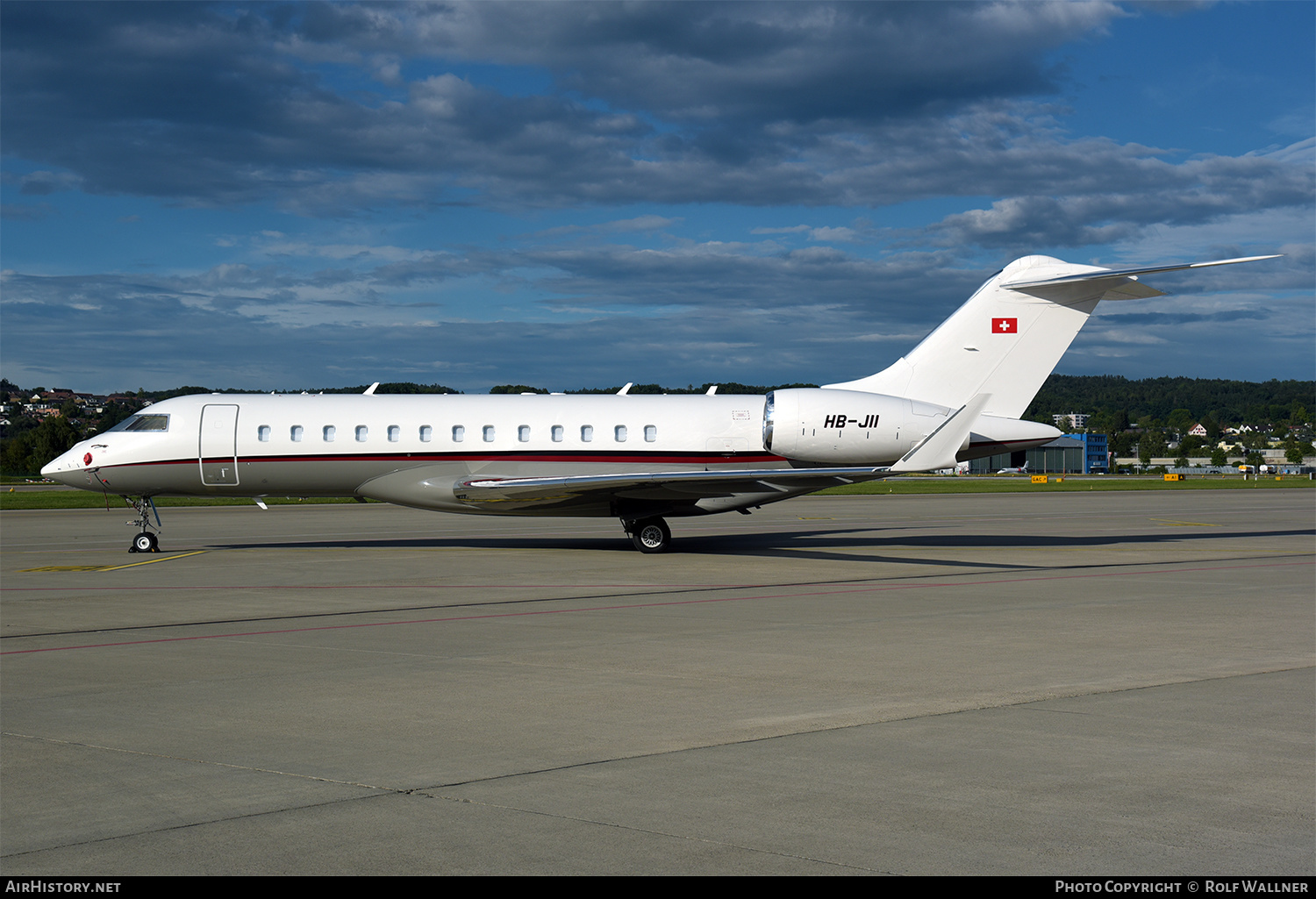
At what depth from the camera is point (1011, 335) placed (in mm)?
23094

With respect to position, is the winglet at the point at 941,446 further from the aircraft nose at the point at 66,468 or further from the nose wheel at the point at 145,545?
the aircraft nose at the point at 66,468

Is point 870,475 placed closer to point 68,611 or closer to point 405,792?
point 68,611

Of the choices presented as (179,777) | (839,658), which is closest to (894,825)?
(179,777)

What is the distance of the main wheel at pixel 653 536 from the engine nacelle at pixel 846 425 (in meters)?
3.03

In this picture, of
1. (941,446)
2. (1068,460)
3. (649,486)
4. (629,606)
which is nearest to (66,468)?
(649,486)

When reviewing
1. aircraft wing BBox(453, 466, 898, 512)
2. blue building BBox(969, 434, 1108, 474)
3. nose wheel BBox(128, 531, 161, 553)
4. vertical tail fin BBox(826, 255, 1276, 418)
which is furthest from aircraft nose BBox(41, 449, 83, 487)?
blue building BBox(969, 434, 1108, 474)

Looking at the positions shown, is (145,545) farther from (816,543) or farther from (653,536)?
(816,543)

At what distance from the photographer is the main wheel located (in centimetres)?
2341

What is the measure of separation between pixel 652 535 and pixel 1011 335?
8.58 metres

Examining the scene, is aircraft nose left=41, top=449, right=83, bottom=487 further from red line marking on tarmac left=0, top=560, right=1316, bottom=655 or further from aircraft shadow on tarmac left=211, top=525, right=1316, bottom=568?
red line marking on tarmac left=0, top=560, right=1316, bottom=655

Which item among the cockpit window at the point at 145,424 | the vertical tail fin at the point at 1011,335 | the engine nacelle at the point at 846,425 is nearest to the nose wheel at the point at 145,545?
the cockpit window at the point at 145,424

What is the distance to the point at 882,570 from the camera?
20.1m

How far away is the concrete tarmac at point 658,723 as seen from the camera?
5379mm
